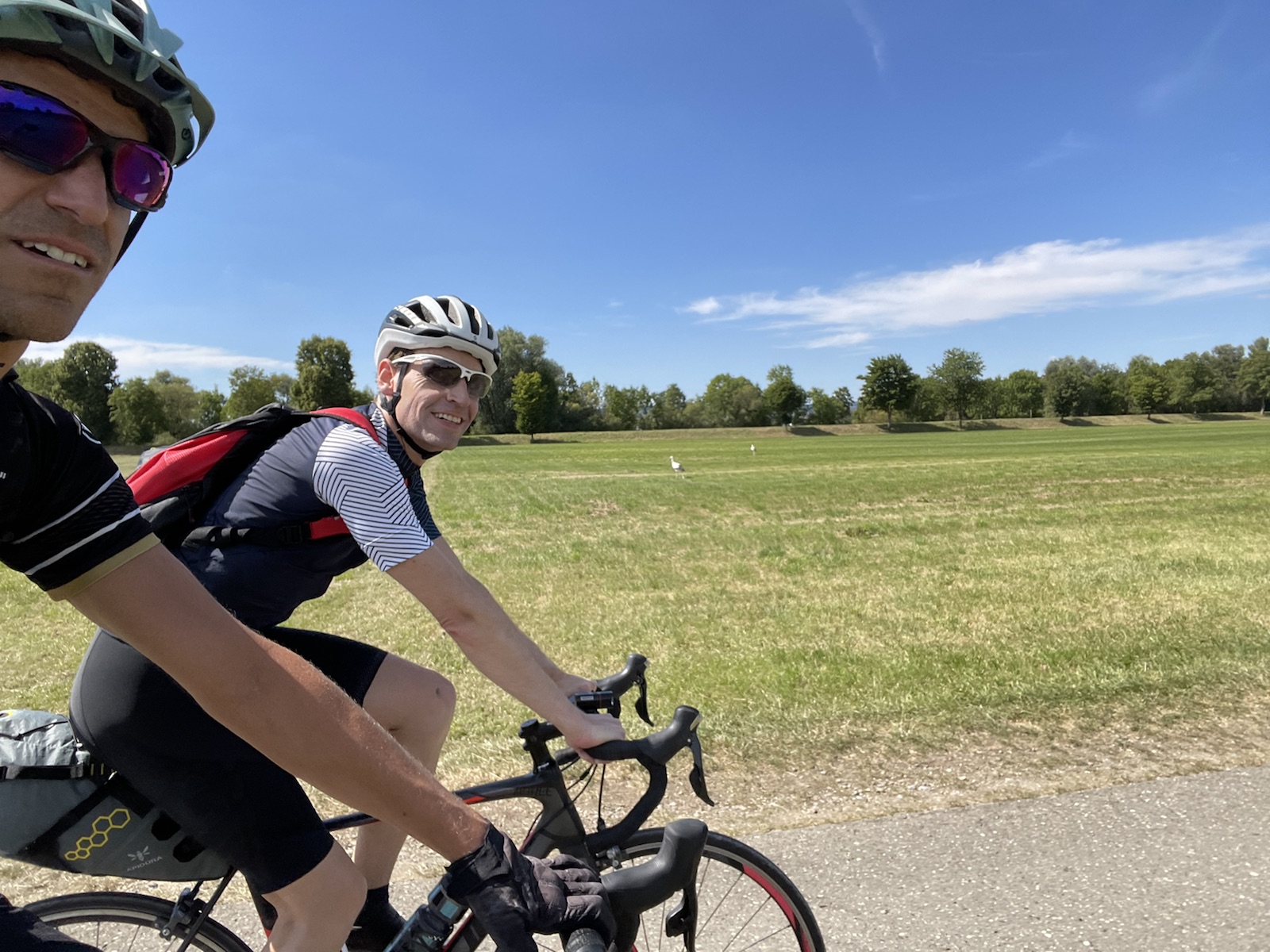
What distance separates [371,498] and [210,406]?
4294 inches

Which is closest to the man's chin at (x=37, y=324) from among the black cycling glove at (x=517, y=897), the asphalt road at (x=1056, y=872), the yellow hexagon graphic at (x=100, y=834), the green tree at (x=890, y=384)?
the black cycling glove at (x=517, y=897)

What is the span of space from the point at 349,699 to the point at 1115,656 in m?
6.68

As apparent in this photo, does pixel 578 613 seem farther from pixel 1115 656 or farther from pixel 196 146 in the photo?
pixel 196 146

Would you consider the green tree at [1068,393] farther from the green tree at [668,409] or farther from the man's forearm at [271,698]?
the man's forearm at [271,698]

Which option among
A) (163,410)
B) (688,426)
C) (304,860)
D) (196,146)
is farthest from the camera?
(688,426)

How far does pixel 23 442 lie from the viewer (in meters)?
1.23

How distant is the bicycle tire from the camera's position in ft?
6.49

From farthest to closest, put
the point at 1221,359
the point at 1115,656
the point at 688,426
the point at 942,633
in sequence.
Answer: the point at 1221,359, the point at 688,426, the point at 942,633, the point at 1115,656

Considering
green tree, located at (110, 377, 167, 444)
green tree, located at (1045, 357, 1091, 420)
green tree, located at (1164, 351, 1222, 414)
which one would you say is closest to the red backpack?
green tree, located at (110, 377, 167, 444)

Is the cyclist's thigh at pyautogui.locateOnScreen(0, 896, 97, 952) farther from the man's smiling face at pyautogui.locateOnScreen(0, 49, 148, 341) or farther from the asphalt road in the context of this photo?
the asphalt road

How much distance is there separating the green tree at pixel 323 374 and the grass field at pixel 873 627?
84.2 metres

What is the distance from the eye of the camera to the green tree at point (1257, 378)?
120m

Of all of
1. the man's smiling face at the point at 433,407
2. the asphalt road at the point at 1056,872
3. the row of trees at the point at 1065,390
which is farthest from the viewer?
the row of trees at the point at 1065,390

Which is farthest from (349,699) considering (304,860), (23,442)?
(304,860)
